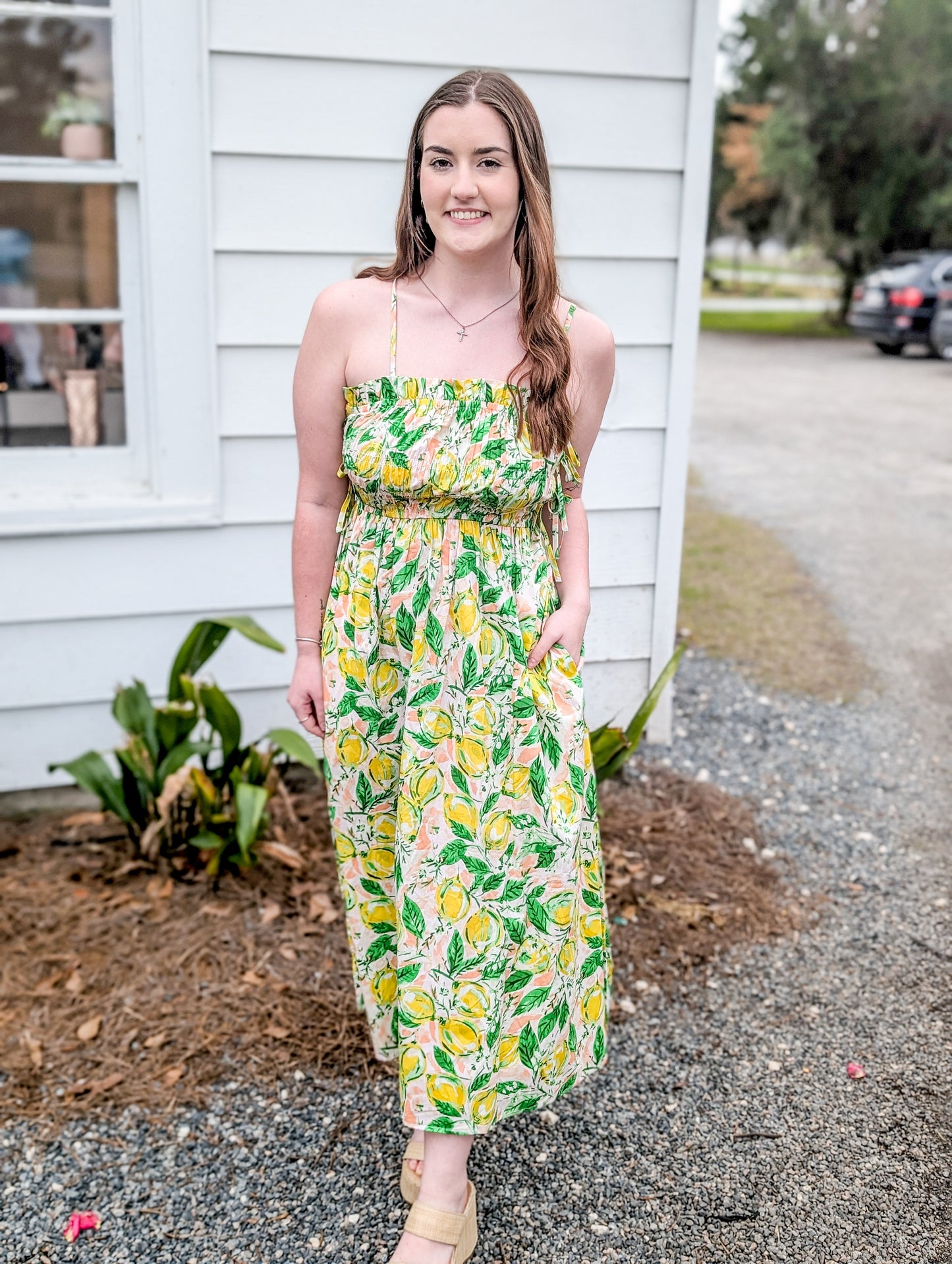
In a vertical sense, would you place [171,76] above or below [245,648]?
above

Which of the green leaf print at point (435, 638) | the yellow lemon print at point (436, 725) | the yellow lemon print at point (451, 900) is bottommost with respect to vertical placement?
the yellow lemon print at point (451, 900)

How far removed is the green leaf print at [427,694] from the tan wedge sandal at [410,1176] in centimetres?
85

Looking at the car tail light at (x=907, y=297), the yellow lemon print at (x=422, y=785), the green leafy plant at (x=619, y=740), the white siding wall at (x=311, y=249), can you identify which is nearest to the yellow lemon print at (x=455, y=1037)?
the yellow lemon print at (x=422, y=785)

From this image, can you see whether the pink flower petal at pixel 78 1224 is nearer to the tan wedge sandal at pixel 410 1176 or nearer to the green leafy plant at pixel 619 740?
the tan wedge sandal at pixel 410 1176

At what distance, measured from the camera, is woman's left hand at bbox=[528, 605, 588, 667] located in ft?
6.41

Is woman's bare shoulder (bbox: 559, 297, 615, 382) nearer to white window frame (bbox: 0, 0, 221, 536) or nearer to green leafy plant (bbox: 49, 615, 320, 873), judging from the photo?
green leafy plant (bbox: 49, 615, 320, 873)

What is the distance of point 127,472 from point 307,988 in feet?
4.98

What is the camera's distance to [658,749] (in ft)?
13.5

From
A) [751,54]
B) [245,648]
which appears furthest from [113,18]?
[751,54]

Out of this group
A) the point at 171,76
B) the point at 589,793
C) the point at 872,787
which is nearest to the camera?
the point at 589,793

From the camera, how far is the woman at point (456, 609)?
1.86 m

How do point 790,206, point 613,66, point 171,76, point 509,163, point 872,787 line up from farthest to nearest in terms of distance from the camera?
1. point 790,206
2. point 872,787
3. point 613,66
4. point 171,76
5. point 509,163

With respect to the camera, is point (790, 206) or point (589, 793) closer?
point (589, 793)

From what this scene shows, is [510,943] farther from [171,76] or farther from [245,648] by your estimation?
[171,76]
